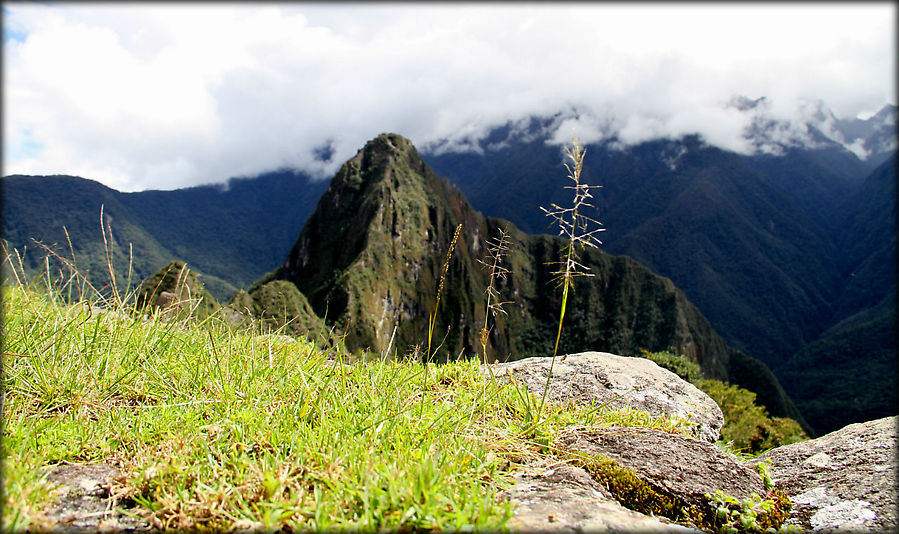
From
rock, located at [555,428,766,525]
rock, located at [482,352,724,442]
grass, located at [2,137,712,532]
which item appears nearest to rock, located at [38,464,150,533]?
grass, located at [2,137,712,532]

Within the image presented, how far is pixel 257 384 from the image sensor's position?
4.17 metres

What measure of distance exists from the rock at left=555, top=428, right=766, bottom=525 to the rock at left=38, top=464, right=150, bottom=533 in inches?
119

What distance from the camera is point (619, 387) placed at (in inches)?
226

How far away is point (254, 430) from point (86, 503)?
0.98 m

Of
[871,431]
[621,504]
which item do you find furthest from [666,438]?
[871,431]

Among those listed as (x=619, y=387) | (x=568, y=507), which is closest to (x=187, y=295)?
(x=619, y=387)

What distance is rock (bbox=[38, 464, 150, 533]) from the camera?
2.65m

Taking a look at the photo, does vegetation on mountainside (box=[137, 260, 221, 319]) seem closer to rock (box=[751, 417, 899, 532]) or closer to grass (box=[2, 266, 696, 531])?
grass (box=[2, 266, 696, 531])

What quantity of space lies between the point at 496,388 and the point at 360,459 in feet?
6.13

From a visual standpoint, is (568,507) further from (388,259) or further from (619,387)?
(388,259)

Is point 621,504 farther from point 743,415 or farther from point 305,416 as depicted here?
point 743,415

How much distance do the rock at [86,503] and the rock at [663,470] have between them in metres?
3.01

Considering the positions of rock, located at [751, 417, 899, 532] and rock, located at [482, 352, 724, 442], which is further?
rock, located at [482, 352, 724, 442]

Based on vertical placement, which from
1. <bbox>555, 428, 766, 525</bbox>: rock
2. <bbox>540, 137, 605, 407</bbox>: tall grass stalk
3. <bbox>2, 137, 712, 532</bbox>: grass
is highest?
<bbox>540, 137, 605, 407</bbox>: tall grass stalk
